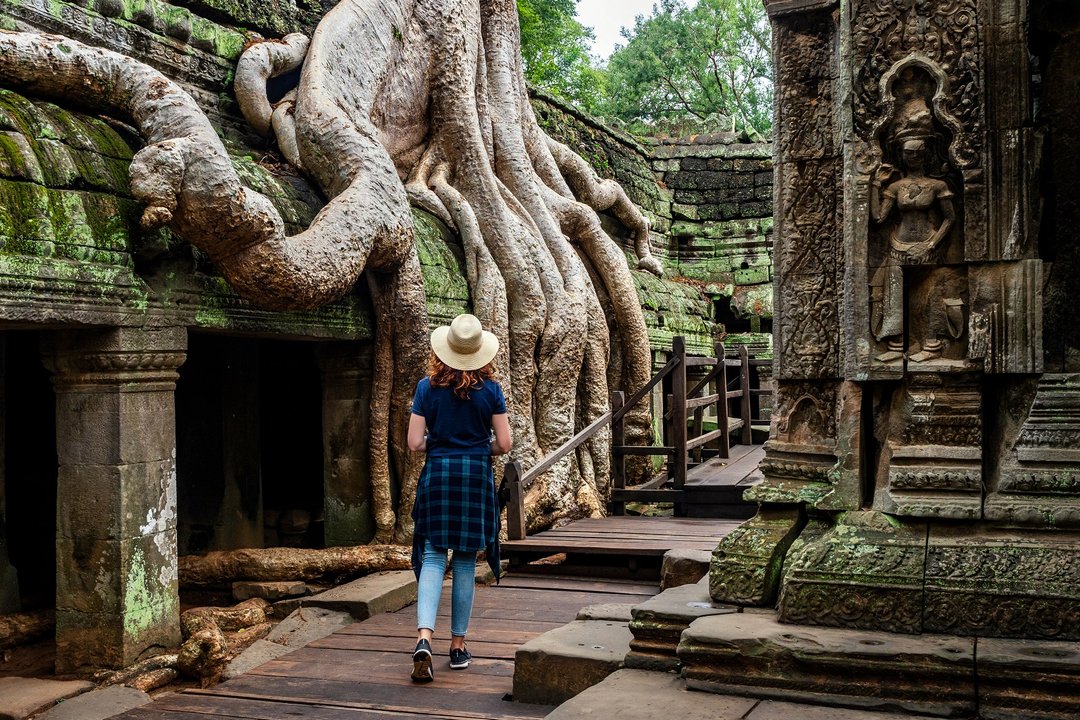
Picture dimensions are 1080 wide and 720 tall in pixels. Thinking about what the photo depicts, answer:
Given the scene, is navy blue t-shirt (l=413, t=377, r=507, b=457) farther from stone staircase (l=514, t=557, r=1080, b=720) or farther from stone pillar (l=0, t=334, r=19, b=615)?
stone pillar (l=0, t=334, r=19, b=615)

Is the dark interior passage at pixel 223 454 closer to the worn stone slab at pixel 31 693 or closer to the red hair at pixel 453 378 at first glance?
the worn stone slab at pixel 31 693

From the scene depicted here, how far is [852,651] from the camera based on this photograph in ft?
9.76

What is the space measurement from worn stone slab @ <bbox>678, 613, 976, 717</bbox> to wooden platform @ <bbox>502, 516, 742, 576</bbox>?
2949 millimetres

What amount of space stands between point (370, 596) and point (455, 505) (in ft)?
5.08

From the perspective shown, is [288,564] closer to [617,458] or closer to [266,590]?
[266,590]

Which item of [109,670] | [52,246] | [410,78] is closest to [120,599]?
[109,670]

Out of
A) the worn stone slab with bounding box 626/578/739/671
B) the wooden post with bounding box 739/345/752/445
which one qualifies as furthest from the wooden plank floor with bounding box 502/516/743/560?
the wooden post with bounding box 739/345/752/445

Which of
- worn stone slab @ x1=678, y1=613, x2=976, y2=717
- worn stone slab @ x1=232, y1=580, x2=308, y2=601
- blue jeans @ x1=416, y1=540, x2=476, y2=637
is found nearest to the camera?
worn stone slab @ x1=678, y1=613, x2=976, y2=717

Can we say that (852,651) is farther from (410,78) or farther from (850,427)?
(410,78)

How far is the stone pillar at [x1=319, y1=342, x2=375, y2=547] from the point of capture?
6.64 metres

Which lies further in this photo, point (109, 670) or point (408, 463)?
point (408, 463)

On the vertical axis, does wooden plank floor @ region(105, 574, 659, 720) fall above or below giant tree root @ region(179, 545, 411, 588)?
below

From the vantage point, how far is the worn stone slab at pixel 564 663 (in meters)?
3.69

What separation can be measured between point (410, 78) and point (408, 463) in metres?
2.84
